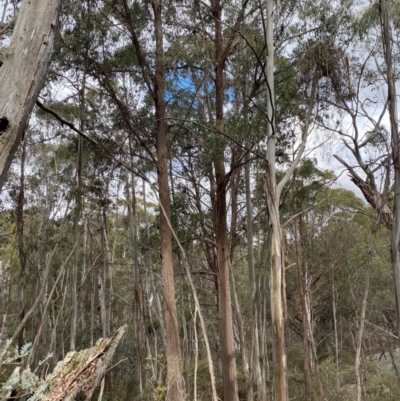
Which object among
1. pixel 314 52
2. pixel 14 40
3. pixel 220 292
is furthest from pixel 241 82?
pixel 14 40

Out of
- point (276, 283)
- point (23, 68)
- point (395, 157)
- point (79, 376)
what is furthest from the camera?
point (395, 157)

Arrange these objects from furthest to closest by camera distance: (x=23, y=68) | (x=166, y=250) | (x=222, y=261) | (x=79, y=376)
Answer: (x=222, y=261) → (x=166, y=250) → (x=79, y=376) → (x=23, y=68)

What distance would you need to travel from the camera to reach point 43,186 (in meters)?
13.9

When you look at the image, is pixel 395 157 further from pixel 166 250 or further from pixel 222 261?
pixel 222 261

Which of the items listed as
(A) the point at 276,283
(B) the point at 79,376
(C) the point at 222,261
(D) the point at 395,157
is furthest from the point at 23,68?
(C) the point at 222,261

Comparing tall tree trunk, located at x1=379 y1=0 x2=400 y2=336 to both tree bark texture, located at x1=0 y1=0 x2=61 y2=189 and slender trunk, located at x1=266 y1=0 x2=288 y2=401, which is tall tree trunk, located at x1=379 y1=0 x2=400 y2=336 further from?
tree bark texture, located at x1=0 y1=0 x2=61 y2=189

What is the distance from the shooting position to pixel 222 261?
766cm

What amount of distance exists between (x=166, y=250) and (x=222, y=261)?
1.51 meters

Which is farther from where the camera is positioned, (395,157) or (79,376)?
(395,157)

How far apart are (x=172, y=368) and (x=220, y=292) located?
2.04 metres

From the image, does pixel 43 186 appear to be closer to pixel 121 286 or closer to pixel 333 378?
pixel 121 286

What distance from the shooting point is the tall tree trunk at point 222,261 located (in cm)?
722

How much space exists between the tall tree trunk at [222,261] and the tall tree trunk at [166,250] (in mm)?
976

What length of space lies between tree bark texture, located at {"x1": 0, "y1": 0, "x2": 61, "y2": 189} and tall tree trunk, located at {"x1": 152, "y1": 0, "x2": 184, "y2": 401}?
4.30m
